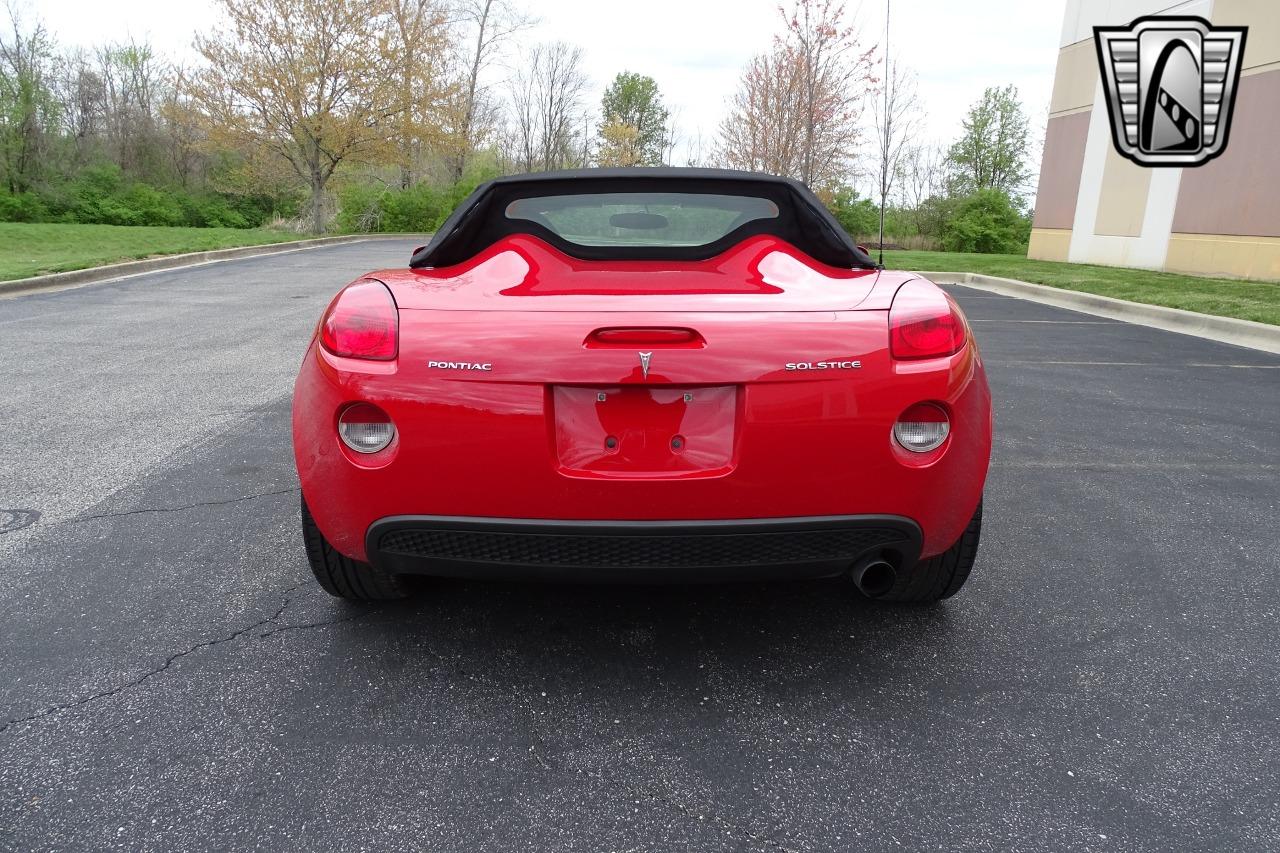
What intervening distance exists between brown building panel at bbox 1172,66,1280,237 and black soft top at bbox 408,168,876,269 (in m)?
16.9

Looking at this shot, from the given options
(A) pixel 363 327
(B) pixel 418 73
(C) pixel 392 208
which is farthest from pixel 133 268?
(C) pixel 392 208

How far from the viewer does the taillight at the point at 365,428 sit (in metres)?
2.04

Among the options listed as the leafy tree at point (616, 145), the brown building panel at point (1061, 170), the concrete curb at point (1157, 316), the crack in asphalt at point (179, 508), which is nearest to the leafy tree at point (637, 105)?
the leafy tree at point (616, 145)

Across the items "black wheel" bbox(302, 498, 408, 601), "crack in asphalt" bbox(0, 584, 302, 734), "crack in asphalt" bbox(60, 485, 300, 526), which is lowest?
"crack in asphalt" bbox(0, 584, 302, 734)

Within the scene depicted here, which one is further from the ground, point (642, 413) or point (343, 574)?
point (642, 413)

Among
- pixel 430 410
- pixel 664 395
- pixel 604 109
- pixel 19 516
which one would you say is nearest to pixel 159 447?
pixel 19 516

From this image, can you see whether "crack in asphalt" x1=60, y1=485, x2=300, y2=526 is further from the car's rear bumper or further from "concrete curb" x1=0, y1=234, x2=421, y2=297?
"concrete curb" x1=0, y1=234, x2=421, y2=297

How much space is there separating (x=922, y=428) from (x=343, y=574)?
1725 mm

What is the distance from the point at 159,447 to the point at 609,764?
356 cm

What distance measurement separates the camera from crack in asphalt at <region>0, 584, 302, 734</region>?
2.07 m

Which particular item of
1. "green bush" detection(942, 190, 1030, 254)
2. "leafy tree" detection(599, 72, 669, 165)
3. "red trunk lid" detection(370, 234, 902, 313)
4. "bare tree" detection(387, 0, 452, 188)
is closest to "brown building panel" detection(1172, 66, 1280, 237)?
"red trunk lid" detection(370, 234, 902, 313)

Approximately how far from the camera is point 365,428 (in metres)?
2.06

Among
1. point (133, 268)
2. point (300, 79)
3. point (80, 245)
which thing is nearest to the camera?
point (133, 268)

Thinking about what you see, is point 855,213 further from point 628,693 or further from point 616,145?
point 628,693
